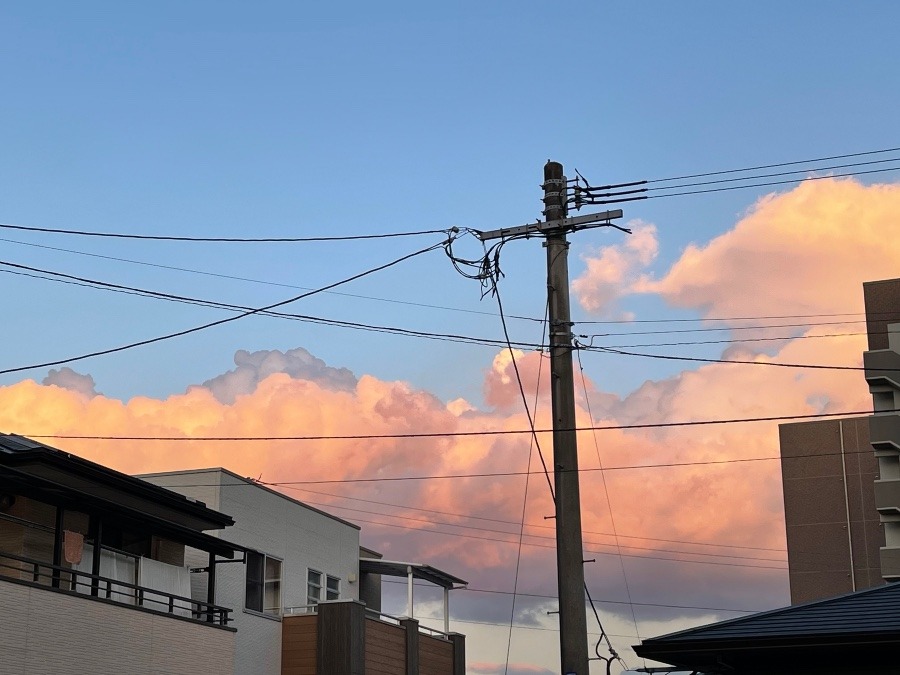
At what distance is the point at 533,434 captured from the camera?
18.0 meters

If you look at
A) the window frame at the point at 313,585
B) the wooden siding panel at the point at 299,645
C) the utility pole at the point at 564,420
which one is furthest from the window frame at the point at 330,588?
the utility pole at the point at 564,420

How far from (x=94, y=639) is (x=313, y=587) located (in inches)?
482

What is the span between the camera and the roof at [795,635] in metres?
15.6

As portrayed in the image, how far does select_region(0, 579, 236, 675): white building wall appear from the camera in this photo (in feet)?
65.1

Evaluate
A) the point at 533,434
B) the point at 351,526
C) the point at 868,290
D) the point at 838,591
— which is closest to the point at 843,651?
the point at 533,434

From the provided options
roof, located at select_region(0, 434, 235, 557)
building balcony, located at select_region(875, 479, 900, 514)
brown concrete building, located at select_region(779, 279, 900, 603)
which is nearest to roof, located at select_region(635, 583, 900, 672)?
roof, located at select_region(0, 434, 235, 557)

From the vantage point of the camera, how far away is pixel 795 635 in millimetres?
15914

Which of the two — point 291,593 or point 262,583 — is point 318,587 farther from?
point 262,583

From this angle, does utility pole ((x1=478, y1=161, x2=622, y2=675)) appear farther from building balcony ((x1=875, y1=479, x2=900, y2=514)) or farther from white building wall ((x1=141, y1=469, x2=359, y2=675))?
building balcony ((x1=875, y1=479, x2=900, y2=514))

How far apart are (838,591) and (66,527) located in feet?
221

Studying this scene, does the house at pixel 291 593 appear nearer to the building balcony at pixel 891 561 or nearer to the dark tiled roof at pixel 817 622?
A: the dark tiled roof at pixel 817 622

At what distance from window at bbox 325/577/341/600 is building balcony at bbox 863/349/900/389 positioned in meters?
32.5

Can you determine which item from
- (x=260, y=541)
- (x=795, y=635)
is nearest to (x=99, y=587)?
(x=260, y=541)

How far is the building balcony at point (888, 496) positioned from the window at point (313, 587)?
1357 inches
